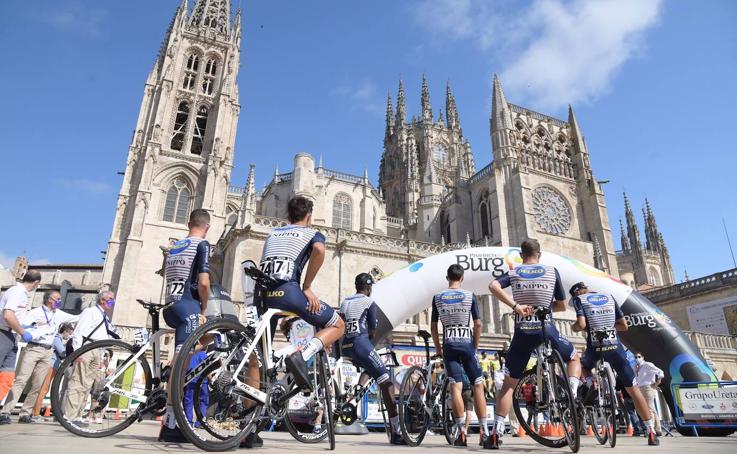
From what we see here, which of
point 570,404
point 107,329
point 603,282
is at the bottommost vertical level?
point 570,404

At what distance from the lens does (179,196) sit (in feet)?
100

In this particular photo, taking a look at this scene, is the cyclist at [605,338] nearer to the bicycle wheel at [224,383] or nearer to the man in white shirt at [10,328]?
the bicycle wheel at [224,383]

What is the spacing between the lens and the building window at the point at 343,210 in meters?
35.8

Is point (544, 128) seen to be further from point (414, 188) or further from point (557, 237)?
point (414, 188)

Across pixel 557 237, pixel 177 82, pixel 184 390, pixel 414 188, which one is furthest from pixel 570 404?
pixel 414 188

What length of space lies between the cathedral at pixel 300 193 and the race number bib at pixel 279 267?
18.3 m

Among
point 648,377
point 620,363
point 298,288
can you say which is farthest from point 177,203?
point 620,363

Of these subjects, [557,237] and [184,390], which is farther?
[557,237]

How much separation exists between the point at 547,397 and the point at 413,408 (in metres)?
1.52

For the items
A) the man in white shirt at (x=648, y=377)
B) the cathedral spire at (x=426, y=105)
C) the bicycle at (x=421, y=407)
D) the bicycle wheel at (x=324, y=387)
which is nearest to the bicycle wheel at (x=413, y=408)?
the bicycle at (x=421, y=407)

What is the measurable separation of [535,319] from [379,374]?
1.69 m

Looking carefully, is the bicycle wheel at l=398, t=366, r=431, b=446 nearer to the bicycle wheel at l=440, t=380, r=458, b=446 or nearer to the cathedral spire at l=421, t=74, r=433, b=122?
the bicycle wheel at l=440, t=380, r=458, b=446

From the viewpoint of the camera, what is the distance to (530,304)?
4.52 meters

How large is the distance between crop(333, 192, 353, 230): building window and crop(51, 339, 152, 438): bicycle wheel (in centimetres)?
3161
